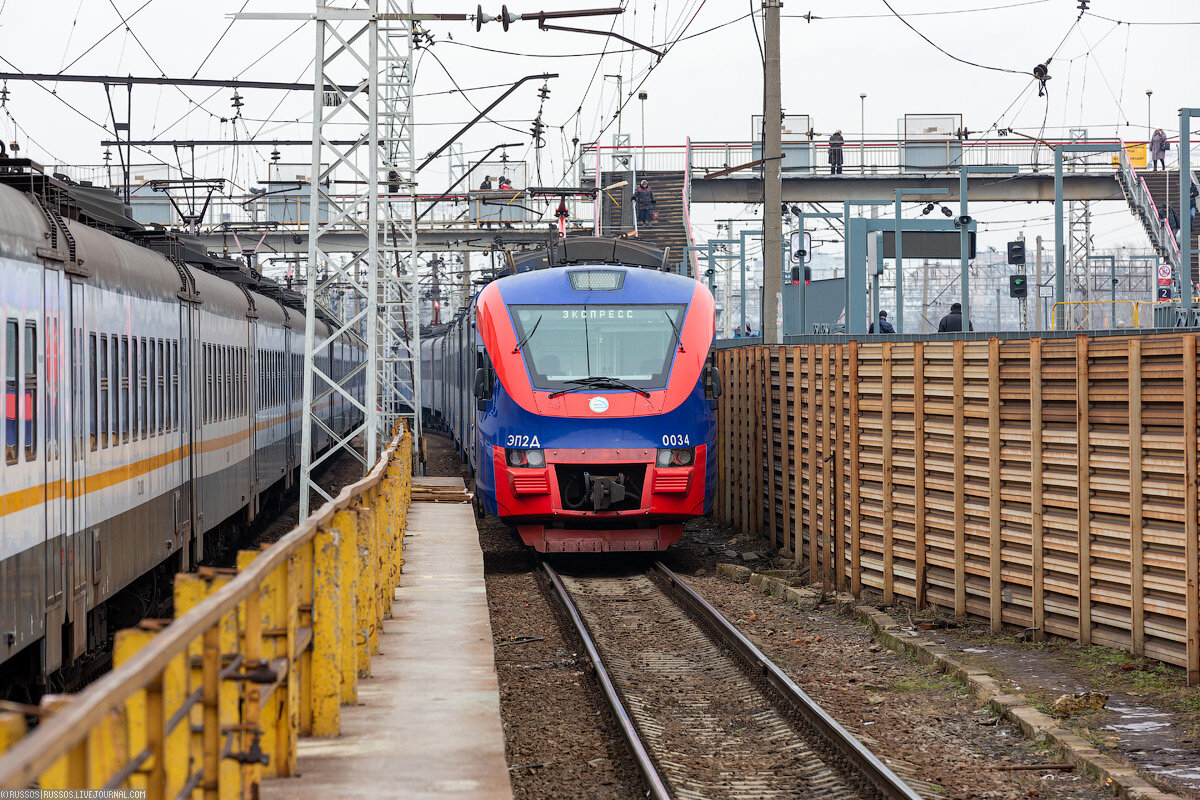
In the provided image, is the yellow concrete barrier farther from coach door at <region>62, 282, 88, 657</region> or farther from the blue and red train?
the blue and red train

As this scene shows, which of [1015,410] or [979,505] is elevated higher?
[1015,410]

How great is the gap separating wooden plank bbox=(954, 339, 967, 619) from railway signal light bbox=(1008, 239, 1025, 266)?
1773 cm

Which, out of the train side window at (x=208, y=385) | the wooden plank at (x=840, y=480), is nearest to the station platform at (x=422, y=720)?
the wooden plank at (x=840, y=480)

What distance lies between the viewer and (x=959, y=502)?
1122 centimetres

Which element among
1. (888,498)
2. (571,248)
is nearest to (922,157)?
(571,248)

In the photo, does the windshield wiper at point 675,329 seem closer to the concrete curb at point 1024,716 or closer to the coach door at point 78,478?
the concrete curb at point 1024,716

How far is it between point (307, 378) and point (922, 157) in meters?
28.7

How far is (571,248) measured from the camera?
17.5 m

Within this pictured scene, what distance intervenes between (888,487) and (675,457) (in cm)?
312

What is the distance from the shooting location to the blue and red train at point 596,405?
14805 millimetres

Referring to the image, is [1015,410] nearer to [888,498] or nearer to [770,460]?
[888,498]

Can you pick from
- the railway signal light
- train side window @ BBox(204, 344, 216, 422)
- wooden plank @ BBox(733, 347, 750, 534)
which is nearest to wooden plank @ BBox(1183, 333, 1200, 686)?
wooden plank @ BBox(733, 347, 750, 534)

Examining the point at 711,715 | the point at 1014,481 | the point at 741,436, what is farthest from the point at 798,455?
the point at 711,715

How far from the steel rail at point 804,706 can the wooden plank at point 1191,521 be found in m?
2.20
